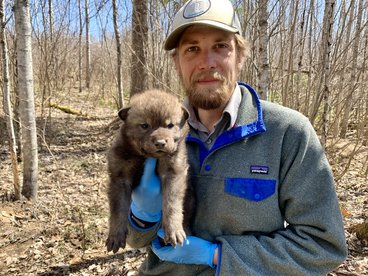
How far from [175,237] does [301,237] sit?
706 mm

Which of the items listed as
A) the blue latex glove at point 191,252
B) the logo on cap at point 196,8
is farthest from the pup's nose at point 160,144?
the logo on cap at point 196,8

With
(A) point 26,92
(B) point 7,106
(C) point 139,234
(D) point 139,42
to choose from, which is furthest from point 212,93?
(D) point 139,42

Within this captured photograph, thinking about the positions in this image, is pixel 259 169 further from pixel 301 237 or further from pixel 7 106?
pixel 7 106

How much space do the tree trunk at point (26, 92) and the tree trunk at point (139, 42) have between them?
3.54 metres

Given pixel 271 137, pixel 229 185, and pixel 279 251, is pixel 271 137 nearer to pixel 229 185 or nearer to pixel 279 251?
pixel 229 185

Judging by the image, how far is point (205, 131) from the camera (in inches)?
85.7

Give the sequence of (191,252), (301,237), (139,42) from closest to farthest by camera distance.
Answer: (301,237)
(191,252)
(139,42)

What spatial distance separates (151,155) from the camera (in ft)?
7.13

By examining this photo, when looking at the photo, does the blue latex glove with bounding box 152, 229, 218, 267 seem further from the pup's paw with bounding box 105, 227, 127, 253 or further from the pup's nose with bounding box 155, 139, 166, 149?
the pup's nose with bounding box 155, 139, 166, 149

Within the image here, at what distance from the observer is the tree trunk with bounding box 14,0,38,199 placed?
475cm

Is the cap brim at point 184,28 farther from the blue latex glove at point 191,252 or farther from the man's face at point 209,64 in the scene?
the blue latex glove at point 191,252

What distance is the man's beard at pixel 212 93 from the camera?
206 centimetres

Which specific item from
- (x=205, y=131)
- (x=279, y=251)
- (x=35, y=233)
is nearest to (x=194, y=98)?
(x=205, y=131)

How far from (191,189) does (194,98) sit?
1.88 ft
